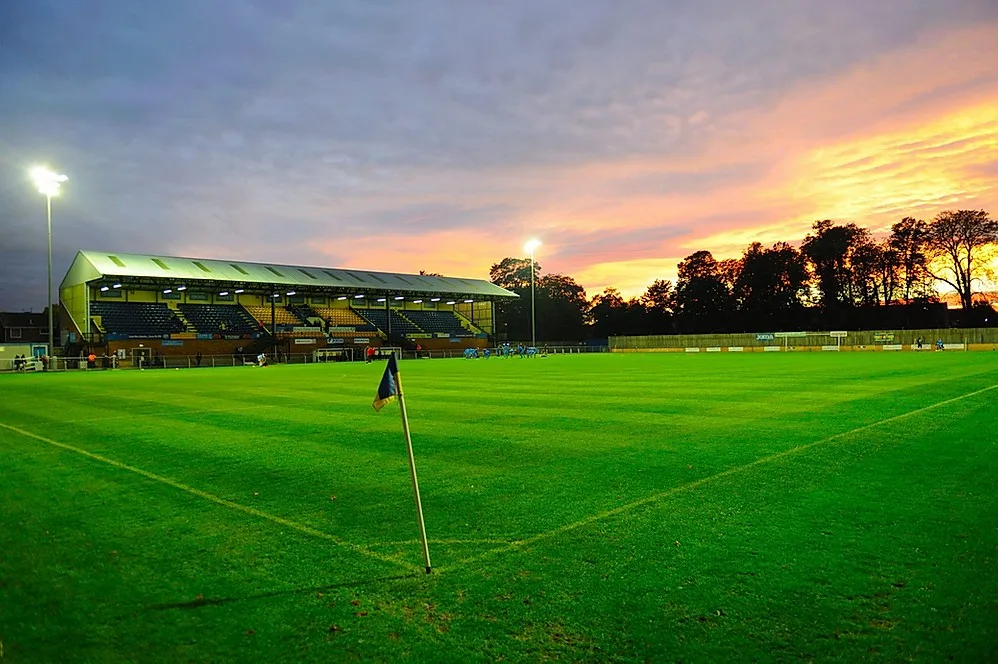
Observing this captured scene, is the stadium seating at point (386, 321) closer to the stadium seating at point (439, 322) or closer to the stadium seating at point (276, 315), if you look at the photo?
the stadium seating at point (439, 322)

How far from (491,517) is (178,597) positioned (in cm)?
270

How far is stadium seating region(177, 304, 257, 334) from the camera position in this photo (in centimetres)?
5766

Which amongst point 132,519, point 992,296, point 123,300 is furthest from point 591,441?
point 992,296

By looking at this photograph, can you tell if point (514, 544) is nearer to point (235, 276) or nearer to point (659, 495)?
point (659, 495)

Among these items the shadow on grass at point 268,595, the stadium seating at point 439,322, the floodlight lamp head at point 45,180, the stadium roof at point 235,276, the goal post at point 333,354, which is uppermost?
the floodlight lamp head at point 45,180

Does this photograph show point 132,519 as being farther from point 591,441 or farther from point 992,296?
point 992,296

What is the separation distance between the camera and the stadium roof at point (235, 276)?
53.4 metres

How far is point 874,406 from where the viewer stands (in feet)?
44.7

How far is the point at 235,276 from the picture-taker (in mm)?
60094

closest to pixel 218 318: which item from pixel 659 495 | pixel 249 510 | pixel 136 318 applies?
pixel 136 318

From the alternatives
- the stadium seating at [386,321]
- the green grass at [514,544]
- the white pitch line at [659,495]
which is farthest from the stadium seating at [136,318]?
the white pitch line at [659,495]

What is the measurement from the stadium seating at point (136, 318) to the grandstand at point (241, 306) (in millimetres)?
79

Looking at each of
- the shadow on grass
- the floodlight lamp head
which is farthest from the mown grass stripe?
the floodlight lamp head

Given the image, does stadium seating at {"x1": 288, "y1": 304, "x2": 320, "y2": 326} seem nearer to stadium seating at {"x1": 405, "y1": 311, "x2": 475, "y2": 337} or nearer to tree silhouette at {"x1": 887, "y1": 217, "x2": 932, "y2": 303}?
stadium seating at {"x1": 405, "y1": 311, "x2": 475, "y2": 337}
